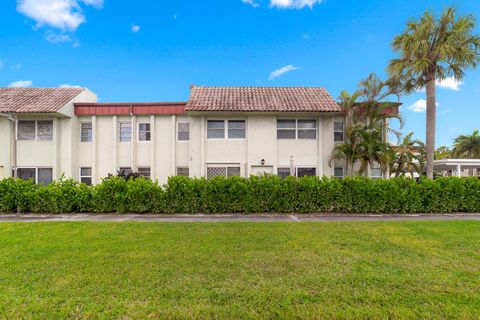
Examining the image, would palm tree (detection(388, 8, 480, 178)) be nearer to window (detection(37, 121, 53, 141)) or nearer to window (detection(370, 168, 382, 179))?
window (detection(370, 168, 382, 179))

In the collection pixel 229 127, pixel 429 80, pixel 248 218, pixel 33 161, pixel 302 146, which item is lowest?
pixel 248 218

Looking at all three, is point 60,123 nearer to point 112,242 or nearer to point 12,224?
point 12,224

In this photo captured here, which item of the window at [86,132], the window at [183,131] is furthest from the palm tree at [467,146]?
the window at [86,132]

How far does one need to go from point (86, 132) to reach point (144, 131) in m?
3.61

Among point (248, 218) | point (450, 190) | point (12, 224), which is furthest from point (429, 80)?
point (12, 224)

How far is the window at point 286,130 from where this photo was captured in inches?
548

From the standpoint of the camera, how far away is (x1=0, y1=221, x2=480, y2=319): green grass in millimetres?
3107

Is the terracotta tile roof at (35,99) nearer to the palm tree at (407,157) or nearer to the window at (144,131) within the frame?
the window at (144,131)

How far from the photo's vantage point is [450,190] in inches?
390

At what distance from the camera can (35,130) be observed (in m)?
14.1

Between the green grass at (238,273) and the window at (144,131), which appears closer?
the green grass at (238,273)

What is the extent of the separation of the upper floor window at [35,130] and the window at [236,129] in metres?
10.4

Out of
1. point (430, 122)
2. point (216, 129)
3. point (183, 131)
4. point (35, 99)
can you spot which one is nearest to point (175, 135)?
point (183, 131)

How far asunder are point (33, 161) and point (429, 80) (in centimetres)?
2175
